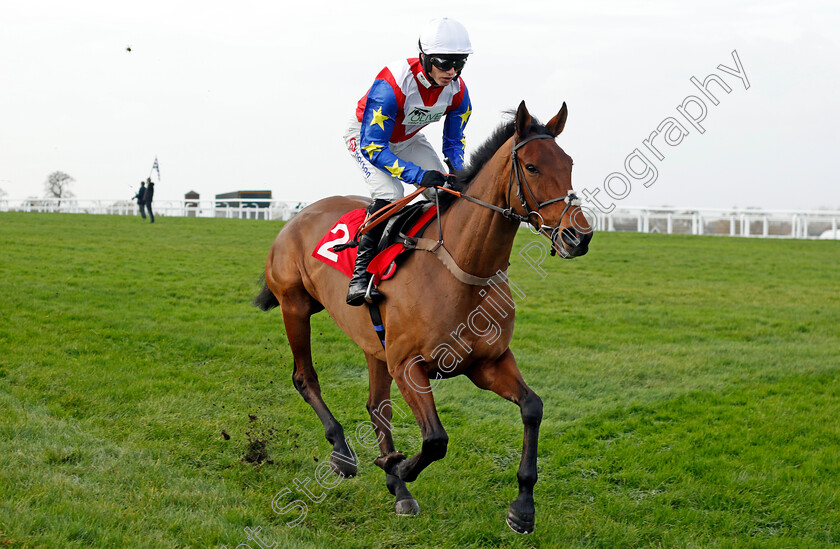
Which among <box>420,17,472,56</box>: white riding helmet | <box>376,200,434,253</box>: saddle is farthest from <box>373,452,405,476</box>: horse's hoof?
<box>420,17,472,56</box>: white riding helmet

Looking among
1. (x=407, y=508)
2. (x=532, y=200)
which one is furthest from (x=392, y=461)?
(x=532, y=200)

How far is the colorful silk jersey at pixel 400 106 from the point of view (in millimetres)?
4383

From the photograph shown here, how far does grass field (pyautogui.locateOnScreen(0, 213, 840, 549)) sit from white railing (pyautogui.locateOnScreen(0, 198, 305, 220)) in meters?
20.2

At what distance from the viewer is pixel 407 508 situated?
4.55 metres

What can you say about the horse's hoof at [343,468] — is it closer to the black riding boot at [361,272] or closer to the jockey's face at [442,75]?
the black riding boot at [361,272]

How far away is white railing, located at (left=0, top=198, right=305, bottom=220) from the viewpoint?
3247cm

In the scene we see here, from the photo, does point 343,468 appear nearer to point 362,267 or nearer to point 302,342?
point 302,342

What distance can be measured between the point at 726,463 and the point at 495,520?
1960mm

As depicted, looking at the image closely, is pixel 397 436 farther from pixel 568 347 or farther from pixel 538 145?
pixel 568 347

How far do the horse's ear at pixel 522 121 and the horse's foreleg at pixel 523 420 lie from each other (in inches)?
48.2

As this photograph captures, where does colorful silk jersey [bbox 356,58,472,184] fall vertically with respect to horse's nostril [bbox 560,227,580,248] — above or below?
above

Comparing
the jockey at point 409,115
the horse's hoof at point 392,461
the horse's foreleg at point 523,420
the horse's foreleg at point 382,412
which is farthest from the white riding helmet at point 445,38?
the horse's hoof at point 392,461

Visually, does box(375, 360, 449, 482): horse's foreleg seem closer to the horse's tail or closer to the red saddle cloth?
the red saddle cloth

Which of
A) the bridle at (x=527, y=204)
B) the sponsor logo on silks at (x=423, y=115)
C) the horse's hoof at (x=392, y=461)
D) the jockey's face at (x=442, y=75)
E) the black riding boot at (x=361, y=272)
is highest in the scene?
the jockey's face at (x=442, y=75)
